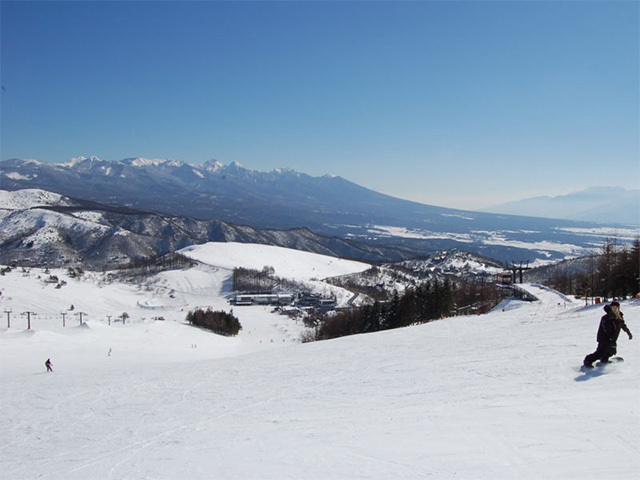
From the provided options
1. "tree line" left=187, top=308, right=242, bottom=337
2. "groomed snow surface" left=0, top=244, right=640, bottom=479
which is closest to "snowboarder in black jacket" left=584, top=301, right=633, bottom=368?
"groomed snow surface" left=0, top=244, right=640, bottom=479

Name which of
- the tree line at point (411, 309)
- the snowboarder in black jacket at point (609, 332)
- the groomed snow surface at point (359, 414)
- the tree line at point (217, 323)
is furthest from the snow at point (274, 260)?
the snowboarder in black jacket at point (609, 332)

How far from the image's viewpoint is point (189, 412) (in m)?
10.9

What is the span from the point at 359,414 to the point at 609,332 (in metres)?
5.98

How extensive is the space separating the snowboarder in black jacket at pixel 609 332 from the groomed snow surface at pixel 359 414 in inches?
14.9

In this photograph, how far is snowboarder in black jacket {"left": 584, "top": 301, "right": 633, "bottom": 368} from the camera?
29.9 feet

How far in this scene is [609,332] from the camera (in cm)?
912

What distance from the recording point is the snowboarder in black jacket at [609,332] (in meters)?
9.10

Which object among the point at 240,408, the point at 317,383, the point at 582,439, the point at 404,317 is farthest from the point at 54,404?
the point at 404,317

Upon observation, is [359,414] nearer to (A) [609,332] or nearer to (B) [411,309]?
(A) [609,332]

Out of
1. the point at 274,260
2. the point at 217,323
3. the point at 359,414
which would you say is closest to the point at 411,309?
the point at 359,414

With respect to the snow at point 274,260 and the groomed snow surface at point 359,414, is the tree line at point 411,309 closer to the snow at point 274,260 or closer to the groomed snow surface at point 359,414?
the groomed snow surface at point 359,414

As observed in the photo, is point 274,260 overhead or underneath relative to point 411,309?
underneath

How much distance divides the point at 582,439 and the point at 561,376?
386 cm

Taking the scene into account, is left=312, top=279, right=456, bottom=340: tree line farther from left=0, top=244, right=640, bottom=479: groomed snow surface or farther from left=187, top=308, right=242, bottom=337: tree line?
left=187, top=308, right=242, bottom=337: tree line
